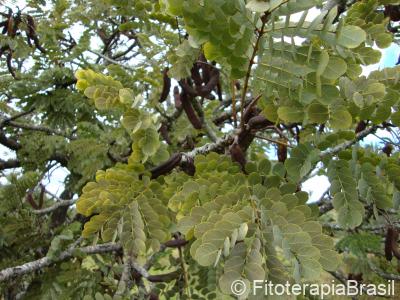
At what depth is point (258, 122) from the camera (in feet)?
5.47

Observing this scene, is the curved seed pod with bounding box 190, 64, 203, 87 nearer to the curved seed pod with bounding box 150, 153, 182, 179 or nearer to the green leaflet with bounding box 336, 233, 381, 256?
the curved seed pod with bounding box 150, 153, 182, 179

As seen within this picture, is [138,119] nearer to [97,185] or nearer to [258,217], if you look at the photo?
[97,185]

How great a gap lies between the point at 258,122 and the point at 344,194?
1.33 ft

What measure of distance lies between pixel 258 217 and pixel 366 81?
1.86ft

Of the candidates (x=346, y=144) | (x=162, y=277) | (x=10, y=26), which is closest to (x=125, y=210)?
(x=346, y=144)

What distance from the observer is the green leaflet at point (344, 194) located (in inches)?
57.3

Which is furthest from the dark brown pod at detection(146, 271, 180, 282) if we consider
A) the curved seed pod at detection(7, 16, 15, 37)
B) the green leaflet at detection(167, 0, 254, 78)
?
the curved seed pod at detection(7, 16, 15, 37)

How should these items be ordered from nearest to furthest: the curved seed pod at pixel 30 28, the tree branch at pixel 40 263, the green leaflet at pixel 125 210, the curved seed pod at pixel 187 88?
the green leaflet at pixel 125 210
the curved seed pod at pixel 187 88
the tree branch at pixel 40 263
the curved seed pod at pixel 30 28

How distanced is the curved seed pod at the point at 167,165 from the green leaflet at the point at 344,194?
0.58 meters

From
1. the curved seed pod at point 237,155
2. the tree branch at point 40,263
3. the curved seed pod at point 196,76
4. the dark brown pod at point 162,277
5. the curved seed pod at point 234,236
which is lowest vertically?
the dark brown pod at point 162,277

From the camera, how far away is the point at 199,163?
5.36ft

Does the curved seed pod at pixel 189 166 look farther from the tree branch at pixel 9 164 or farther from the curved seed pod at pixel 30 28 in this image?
the tree branch at pixel 9 164

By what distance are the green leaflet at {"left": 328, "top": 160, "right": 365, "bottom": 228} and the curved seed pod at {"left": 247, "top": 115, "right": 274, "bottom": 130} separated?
276mm

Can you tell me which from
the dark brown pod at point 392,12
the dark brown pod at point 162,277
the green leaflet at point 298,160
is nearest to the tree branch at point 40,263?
the dark brown pod at point 162,277
